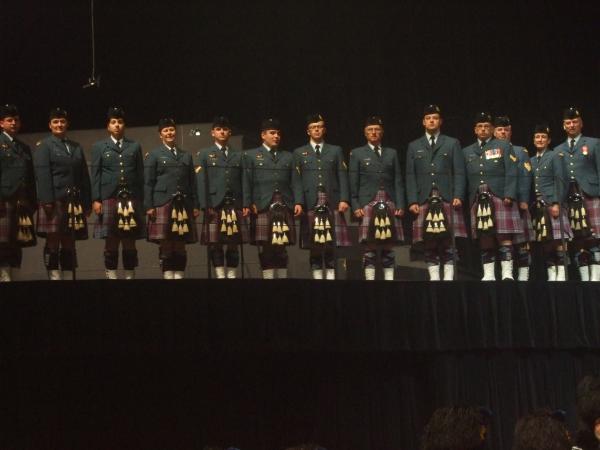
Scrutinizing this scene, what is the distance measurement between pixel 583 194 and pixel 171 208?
3570mm

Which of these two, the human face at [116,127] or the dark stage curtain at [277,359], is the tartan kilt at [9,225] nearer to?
the dark stage curtain at [277,359]

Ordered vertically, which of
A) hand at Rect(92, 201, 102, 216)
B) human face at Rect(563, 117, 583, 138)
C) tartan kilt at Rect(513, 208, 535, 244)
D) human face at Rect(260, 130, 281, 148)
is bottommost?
tartan kilt at Rect(513, 208, 535, 244)

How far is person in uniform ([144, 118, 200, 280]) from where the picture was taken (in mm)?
9102

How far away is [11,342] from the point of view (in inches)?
330

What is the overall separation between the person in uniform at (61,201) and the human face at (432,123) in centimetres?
290

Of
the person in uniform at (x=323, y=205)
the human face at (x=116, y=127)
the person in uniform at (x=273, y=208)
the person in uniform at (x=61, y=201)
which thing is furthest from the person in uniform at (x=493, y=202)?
the person in uniform at (x=61, y=201)

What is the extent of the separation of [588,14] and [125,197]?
5.95 m

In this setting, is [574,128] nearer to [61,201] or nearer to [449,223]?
[449,223]

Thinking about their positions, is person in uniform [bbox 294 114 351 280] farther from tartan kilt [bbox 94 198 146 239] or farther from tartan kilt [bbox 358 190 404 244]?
Result: tartan kilt [bbox 94 198 146 239]

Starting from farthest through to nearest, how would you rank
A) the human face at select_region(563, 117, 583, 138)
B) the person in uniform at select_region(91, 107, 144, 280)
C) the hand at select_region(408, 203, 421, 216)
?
the human face at select_region(563, 117, 583, 138) < the hand at select_region(408, 203, 421, 216) < the person in uniform at select_region(91, 107, 144, 280)

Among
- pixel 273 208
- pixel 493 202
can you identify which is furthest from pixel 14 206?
pixel 493 202

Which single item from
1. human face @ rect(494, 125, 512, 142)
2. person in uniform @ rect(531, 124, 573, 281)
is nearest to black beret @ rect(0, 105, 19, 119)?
human face @ rect(494, 125, 512, 142)

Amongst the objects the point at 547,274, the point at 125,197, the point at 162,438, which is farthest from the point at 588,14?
the point at 162,438

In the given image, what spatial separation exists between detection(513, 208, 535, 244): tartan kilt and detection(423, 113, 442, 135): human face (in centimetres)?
99
